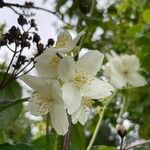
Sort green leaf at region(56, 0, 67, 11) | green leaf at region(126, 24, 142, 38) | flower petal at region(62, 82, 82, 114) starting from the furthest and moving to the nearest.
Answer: green leaf at region(126, 24, 142, 38) < green leaf at region(56, 0, 67, 11) < flower petal at region(62, 82, 82, 114)

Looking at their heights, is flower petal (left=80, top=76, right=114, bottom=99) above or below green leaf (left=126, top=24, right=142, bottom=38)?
below

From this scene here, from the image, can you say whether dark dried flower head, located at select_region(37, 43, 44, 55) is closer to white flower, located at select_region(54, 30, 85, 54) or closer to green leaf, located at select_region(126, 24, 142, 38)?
white flower, located at select_region(54, 30, 85, 54)

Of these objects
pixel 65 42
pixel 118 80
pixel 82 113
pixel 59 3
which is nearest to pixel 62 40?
pixel 65 42

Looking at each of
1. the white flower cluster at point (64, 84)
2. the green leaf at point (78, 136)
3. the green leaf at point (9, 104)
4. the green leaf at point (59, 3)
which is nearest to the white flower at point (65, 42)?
the white flower cluster at point (64, 84)

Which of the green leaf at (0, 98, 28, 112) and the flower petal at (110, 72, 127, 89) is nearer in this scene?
the green leaf at (0, 98, 28, 112)

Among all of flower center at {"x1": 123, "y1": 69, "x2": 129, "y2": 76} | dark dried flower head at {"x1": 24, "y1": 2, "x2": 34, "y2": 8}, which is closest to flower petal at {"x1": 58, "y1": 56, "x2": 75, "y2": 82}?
dark dried flower head at {"x1": 24, "y1": 2, "x2": 34, "y2": 8}

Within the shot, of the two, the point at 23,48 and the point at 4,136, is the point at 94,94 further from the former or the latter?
the point at 4,136

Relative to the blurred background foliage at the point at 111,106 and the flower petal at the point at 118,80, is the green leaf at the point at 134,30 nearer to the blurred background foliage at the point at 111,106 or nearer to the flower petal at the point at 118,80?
the blurred background foliage at the point at 111,106

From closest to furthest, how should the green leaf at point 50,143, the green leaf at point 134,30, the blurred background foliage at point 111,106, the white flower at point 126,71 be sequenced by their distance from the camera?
1. the green leaf at point 50,143
2. the blurred background foliage at point 111,106
3. the white flower at point 126,71
4. the green leaf at point 134,30

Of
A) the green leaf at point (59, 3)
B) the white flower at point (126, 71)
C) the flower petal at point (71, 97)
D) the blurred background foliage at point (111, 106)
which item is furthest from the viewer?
the white flower at point (126, 71)
